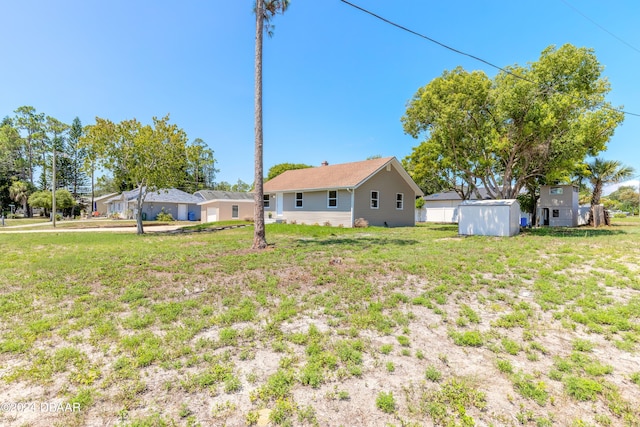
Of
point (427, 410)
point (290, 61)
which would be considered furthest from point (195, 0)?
point (427, 410)

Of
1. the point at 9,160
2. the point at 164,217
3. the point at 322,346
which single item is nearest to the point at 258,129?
the point at 322,346

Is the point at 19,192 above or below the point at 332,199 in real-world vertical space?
above

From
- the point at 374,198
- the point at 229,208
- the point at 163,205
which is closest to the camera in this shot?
the point at 374,198

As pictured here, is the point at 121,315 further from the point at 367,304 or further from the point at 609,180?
the point at 609,180

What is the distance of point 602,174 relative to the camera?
75.2 ft

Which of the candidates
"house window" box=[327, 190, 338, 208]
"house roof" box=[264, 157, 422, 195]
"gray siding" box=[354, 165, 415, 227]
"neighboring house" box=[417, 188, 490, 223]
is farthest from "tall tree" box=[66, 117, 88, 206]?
"neighboring house" box=[417, 188, 490, 223]

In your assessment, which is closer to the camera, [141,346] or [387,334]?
[141,346]

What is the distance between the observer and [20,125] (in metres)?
47.6

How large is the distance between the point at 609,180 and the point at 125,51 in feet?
109

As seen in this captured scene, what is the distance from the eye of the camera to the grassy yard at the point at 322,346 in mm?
2510

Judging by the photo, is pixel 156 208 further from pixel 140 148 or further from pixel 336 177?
pixel 336 177

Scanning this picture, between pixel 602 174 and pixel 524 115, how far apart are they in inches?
581

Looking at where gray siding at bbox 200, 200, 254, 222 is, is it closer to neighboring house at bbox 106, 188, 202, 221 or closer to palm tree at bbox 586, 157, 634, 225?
neighboring house at bbox 106, 188, 202, 221

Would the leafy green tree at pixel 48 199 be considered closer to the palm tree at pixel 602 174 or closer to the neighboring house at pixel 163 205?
the neighboring house at pixel 163 205
